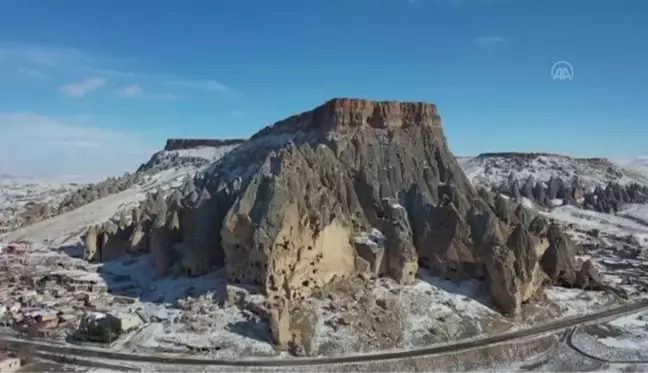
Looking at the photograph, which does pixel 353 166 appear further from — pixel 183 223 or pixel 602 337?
pixel 602 337

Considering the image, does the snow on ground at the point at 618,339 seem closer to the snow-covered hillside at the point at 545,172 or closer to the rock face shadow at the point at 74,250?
the rock face shadow at the point at 74,250

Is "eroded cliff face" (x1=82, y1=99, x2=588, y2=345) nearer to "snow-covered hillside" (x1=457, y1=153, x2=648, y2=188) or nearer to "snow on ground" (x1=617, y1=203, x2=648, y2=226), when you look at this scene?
"snow on ground" (x1=617, y1=203, x2=648, y2=226)

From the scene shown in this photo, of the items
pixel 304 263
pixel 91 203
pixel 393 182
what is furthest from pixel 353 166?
pixel 91 203

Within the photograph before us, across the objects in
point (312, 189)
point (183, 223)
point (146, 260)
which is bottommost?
point (146, 260)

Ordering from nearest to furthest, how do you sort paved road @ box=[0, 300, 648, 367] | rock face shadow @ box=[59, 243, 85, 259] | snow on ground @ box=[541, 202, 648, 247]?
paved road @ box=[0, 300, 648, 367] < rock face shadow @ box=[59, 243, 85, 259] < snow on ground @ box=[541, 202, 648, 247]

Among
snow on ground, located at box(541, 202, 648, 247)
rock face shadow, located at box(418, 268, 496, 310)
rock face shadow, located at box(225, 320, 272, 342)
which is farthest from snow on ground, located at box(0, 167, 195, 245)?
snow on ground, located at box(541, 202, 648, 247)

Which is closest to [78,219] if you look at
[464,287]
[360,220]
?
[360,220]

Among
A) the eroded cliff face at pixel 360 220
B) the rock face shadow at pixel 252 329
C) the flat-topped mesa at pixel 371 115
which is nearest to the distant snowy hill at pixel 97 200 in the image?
the flat-topped mesa at pixel 371 115
